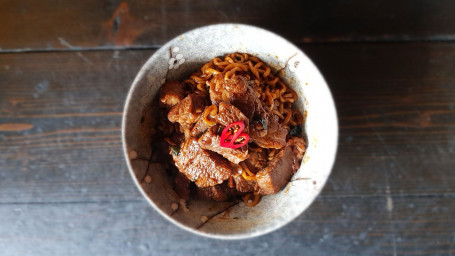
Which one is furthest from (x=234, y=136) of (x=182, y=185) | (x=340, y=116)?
(x=340, y=116)

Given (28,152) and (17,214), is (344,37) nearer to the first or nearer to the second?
(28,152)

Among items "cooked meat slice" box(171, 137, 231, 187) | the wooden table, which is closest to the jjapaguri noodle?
"cooked meat slice" box(171, 137, 231, 187)

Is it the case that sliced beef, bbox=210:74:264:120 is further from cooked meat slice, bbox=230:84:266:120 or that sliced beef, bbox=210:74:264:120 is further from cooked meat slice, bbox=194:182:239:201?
cooked meat slice, bbox=194:182:239:201

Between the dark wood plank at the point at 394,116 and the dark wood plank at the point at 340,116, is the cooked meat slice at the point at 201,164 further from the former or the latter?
the dark wood plank at the point at 394,116

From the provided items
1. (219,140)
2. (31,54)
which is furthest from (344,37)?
(31,54)

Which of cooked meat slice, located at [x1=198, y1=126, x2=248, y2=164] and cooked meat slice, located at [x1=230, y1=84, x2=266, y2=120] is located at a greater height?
cooked meat slice, located at [x1=230, y1=84, x2=266, y2=120]

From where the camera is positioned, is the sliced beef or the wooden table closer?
the sliced beef

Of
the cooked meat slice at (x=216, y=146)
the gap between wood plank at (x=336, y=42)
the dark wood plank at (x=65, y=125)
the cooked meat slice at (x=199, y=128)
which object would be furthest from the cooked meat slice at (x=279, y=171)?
the dark wood plank at (x=65, y=125)
